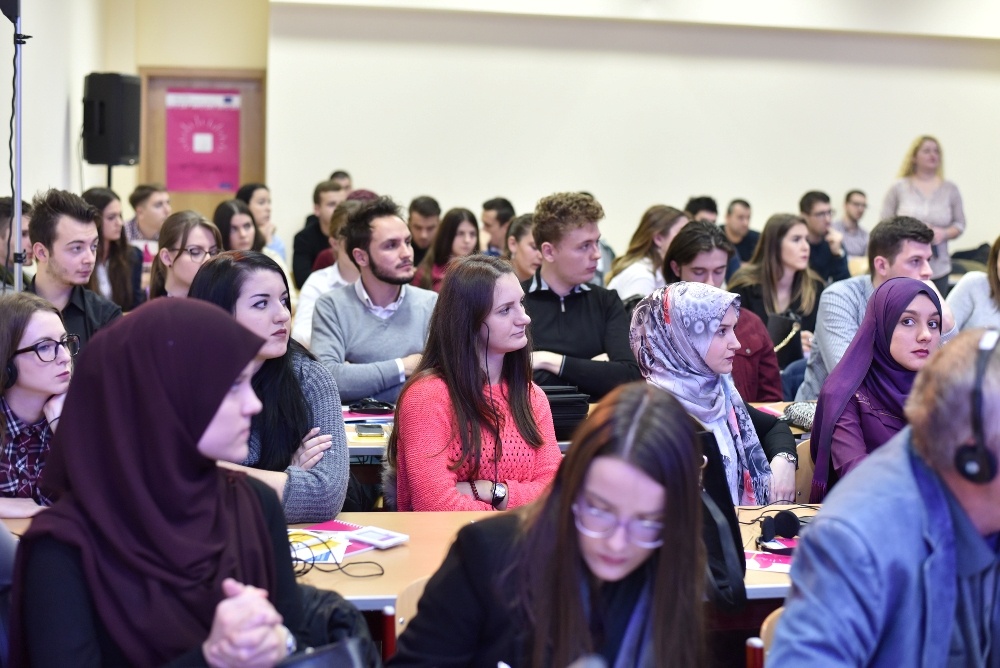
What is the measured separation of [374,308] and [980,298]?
2.87 m

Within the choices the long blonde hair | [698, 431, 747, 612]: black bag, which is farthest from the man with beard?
the long blonde hair

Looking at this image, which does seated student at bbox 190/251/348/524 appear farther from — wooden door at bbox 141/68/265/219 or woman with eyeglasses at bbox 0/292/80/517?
wooden door at bbox 141/68/265/219

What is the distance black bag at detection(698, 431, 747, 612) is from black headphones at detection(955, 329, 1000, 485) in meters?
0.81

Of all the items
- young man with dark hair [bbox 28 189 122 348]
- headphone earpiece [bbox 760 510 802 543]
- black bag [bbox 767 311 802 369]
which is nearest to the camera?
headphone earpiece [bbox 760 510 802 543]

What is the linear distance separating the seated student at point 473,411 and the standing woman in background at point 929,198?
278 inches

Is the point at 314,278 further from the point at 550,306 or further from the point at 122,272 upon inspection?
the point at 550,306

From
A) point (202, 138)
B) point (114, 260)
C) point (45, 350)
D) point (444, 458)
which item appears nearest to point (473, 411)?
point (444, 458)

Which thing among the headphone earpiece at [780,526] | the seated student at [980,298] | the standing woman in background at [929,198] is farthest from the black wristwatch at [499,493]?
the standing woman in background at [929,198]

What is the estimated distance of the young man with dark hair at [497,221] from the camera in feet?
27.9

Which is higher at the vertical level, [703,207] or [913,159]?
[913,159]

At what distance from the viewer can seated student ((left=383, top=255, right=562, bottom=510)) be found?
3.15 m

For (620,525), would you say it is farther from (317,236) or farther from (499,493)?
(317,236)

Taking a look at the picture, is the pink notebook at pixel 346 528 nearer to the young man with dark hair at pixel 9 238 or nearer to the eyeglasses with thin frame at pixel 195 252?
the eyeglasses with thin frame at pixel 195 252

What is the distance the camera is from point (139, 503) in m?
1.77
